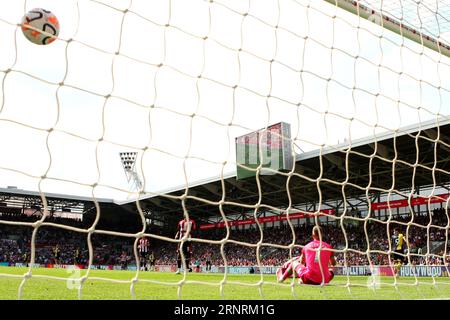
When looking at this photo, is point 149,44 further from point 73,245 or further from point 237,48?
point 73,245

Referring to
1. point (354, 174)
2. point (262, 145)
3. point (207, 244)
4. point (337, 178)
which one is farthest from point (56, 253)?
point (262, 145)

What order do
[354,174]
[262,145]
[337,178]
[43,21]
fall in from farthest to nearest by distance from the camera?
[337,178] < [354,174] < [262,145] < [43,21]

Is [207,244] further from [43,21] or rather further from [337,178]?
[43,21]

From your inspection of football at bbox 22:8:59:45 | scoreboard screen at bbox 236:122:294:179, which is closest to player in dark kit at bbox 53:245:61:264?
scoreboard screen at bbox 236:122:294:179

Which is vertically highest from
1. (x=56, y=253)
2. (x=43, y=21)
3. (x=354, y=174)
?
(x=354, y=174)

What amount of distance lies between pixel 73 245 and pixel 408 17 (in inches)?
1449

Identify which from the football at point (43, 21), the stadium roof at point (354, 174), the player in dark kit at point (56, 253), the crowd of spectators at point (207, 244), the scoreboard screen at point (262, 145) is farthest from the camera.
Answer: the player in dark kit at point (56, 253)

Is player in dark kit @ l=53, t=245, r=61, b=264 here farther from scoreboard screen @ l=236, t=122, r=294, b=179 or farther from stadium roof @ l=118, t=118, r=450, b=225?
scoreboard screen @ l=236, t=122, r=294, b=179

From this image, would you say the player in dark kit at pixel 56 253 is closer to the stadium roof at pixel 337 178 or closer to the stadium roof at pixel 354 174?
the stadium roof at pixel 337 178

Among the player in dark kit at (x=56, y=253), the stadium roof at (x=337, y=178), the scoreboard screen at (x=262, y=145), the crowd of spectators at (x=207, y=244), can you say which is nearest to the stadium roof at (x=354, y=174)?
the stadium roof at (x=337, y=178)

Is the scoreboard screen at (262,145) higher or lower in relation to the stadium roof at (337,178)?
lower

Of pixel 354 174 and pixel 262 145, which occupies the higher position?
pixel 354 174
